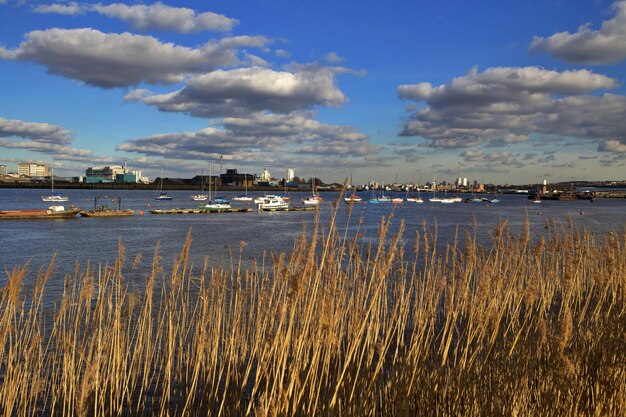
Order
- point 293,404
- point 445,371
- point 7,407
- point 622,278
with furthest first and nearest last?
point 622,278 < point 445,371 < point 7,407 < point 293,404

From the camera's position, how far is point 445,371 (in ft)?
20.7

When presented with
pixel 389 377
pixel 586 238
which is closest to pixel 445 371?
pixel 389 377

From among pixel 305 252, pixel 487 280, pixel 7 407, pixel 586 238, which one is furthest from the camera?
pixel 586 238

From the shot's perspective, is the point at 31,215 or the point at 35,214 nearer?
the point at 31,215

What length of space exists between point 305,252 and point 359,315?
1531 millimetres

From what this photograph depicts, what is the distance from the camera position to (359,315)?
19.6ft

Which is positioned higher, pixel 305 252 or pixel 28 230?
pixel 305 252

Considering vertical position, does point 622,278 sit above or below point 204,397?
above

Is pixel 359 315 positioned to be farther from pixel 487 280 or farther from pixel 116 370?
pixel 116 370

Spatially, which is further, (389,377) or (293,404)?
(389,377)

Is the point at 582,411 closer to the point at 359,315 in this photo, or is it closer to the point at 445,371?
the point at 445,371

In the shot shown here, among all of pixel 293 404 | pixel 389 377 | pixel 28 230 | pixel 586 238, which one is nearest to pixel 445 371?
pixel 389 377

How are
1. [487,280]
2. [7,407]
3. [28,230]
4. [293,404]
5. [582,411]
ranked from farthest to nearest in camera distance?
[28,230]
[487,280]
[7,407]
[582,411]
[293,404]

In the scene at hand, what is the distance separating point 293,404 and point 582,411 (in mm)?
3044
